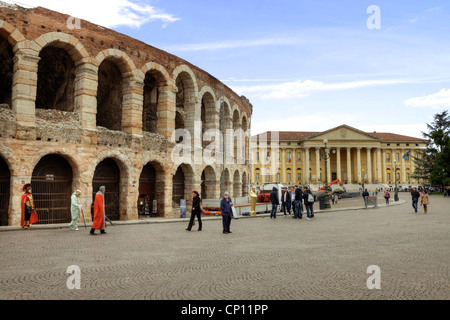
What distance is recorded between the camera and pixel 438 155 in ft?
170

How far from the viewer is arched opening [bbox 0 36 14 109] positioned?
59.3 feet

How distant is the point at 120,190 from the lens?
744 inches

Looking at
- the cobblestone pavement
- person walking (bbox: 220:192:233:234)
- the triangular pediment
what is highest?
the triangular pediment

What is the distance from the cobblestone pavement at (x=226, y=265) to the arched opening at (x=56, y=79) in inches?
376

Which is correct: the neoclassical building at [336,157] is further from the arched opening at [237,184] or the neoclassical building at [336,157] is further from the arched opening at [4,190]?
the arched opening at [4,190]

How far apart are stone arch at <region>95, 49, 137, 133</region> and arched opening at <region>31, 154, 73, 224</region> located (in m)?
4.04

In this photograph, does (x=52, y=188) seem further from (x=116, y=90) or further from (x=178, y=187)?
(x=178, y=187)

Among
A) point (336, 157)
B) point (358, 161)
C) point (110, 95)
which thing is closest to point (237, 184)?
point (110, 95)

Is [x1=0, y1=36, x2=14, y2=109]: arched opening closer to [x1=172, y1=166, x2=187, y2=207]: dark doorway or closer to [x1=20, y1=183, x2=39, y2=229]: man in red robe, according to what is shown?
[x1=20, y1=183, x2=39, y2=229]: man in red robe

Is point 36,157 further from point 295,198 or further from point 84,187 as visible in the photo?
point 295,198

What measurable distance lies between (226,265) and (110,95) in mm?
16949

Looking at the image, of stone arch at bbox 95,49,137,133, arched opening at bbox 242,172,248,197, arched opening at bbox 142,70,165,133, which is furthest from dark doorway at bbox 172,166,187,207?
arched opening at bbox 242,172,248,197
